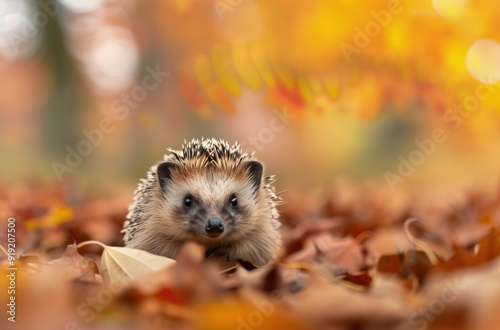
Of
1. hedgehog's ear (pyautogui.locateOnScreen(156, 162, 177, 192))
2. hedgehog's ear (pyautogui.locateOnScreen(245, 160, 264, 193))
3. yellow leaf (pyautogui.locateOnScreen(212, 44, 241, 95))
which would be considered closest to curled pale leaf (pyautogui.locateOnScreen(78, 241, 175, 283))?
hedgehog's ear (pyautogui.locateOnScreen(156, 162, 177, 192))

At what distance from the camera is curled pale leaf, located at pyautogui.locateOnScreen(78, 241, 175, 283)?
6.52 feet

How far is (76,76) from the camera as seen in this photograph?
43.3 ft

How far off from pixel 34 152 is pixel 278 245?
12497 millimetres

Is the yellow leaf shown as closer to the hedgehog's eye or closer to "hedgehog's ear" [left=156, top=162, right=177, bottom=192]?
"hedgehog's ear" [left=156, top=162, right=177, bottom=192]

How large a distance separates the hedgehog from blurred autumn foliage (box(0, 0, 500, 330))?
193 mm

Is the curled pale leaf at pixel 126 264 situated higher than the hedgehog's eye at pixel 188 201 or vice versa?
the hedgehog's eye at pixel 188 201

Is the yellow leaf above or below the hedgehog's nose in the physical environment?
above

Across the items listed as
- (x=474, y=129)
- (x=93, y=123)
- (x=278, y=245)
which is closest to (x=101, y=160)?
(x=93, y=123)

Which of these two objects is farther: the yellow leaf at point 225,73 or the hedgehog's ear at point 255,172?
the yellow leaf at point 225,73

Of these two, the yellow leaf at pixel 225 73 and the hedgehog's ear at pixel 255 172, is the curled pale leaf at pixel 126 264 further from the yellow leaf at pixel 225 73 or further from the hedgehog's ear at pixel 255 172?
the yellow leaf at pixel 225 73

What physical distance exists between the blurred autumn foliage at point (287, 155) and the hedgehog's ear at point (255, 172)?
0.39 m

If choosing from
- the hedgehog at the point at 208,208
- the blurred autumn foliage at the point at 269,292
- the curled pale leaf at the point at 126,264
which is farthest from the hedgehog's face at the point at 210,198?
the curled pale leaf at the point at 126,264

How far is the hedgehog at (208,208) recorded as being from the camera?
277cm

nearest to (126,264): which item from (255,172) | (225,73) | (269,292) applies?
(269,292)
